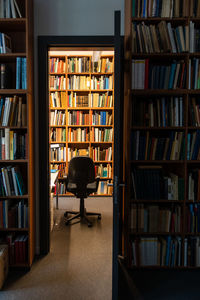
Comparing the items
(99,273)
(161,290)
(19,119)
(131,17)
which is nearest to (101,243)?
(99,273)

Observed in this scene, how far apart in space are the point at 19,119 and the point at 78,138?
2600 millimetres

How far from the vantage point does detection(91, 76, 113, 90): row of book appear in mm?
4667

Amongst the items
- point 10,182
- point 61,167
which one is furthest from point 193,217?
point 61,167

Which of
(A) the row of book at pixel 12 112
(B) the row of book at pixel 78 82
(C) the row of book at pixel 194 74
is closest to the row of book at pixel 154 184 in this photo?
(C) the row of book at pixel 194 74

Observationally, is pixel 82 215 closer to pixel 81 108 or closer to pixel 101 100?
pixel 81 108

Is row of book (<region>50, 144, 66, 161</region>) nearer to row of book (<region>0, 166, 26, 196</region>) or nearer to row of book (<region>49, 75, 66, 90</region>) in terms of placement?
row of book (<region>49, 75, 66, 90</region>)

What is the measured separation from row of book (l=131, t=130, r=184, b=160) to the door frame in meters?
0.44

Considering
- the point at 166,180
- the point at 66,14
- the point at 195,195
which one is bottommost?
the point at 195,195

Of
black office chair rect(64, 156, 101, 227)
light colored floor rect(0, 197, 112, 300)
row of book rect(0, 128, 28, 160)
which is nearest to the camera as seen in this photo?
light colored floor rect(0, 197, 112, 300)

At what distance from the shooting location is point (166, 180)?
2283 mm

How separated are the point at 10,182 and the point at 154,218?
1.43 meters

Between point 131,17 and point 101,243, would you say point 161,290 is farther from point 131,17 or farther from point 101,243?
point 131,17

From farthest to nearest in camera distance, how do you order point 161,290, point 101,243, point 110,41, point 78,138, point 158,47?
point 78,138 → point 101,243 → point 110,41 → point 158,47 → point 161,290

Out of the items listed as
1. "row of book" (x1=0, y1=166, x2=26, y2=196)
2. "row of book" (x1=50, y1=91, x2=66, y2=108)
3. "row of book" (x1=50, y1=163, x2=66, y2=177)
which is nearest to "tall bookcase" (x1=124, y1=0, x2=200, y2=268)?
"row of book" (x1=0, y1=166, x2=26, y2=196)
